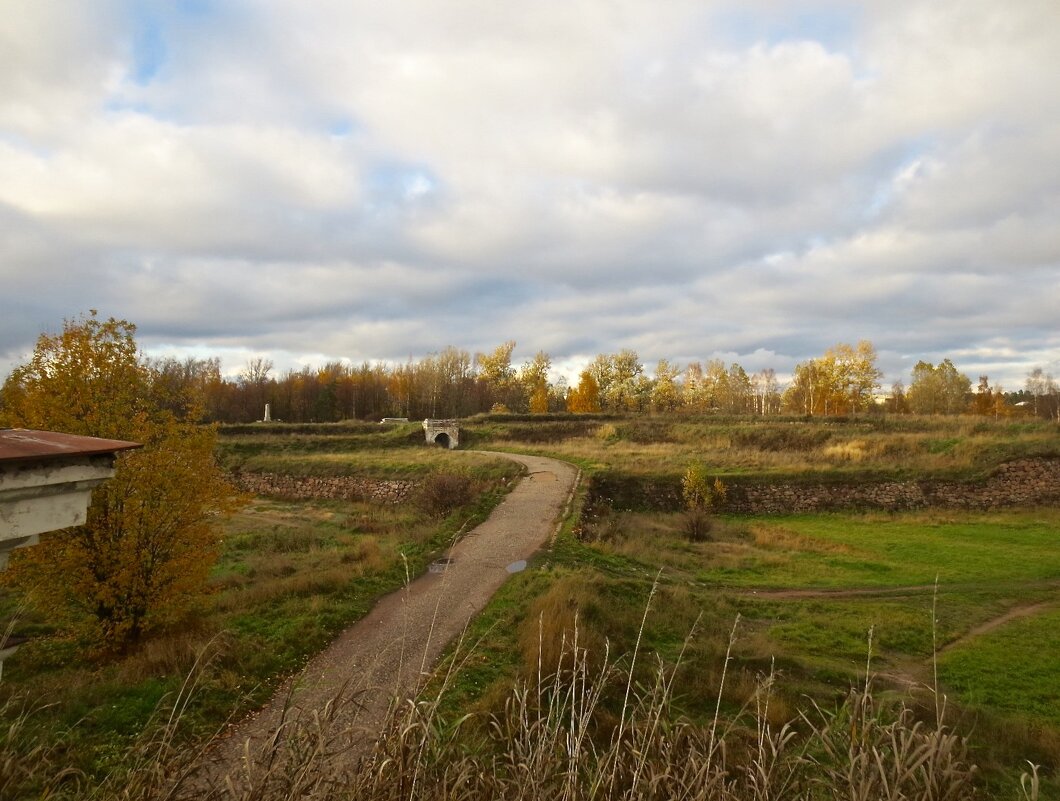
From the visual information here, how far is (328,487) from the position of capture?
31672mm

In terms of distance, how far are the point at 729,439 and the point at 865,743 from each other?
3952cm

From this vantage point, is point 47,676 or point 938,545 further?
point 938,545

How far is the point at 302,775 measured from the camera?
8.36ft

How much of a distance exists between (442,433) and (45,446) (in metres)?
38.4

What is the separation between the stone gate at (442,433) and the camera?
1588 inches

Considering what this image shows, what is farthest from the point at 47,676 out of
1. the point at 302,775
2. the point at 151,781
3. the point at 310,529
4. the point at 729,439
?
the point at 729,439

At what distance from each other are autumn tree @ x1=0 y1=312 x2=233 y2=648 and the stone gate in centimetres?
2979

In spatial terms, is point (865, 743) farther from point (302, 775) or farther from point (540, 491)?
point (540, 491)

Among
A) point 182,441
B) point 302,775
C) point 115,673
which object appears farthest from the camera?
point 182,441

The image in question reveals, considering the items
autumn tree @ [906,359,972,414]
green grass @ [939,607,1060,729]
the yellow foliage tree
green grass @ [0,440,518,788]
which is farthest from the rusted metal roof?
autumn tree @ [906,359,972,414]

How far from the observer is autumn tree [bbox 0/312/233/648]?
9086 millimetres

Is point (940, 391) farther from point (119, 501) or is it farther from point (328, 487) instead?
point (119, 501)

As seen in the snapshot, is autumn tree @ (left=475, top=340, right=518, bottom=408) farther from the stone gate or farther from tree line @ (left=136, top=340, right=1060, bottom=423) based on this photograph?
the stone gate

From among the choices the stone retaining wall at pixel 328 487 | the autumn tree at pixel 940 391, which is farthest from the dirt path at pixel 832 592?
the autumn tree at pixel 940 391
